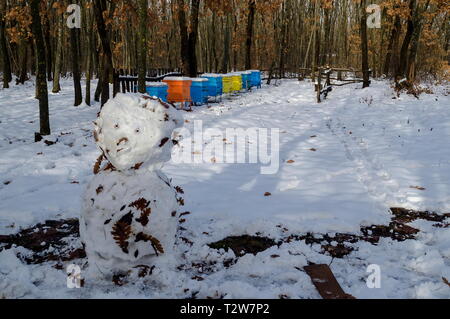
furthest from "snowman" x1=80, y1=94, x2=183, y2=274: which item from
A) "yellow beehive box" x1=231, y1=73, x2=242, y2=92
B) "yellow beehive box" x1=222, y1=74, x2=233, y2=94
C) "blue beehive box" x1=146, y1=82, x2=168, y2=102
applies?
"yellow beehive box" x1=231, y1=73, x2=242, y2=92

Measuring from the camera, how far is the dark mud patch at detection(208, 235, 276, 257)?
3.29 metres

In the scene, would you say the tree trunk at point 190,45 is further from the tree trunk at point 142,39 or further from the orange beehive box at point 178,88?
the tree trunk at point 142,39

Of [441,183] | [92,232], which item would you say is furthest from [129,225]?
[441,183]

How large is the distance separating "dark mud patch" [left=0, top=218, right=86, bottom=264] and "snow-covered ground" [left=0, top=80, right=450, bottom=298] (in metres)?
0.13

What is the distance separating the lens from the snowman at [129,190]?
2.61m

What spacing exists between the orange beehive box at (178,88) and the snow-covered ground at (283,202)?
2.33 metres

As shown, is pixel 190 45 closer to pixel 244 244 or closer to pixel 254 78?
pixel 254 78

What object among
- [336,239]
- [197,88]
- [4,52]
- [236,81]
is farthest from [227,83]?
[336,239]

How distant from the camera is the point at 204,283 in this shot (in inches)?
105

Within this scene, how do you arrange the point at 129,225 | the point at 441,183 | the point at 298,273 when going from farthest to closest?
the point at 441,183 → the point at 298,273 → the point at 129,225

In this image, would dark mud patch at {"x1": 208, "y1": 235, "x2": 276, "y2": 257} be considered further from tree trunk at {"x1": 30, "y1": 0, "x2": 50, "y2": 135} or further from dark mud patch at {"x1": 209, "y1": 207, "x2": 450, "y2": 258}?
tree trunk at {"x1": 30, "y1": 0, "x2": 50, "y2": 135}
